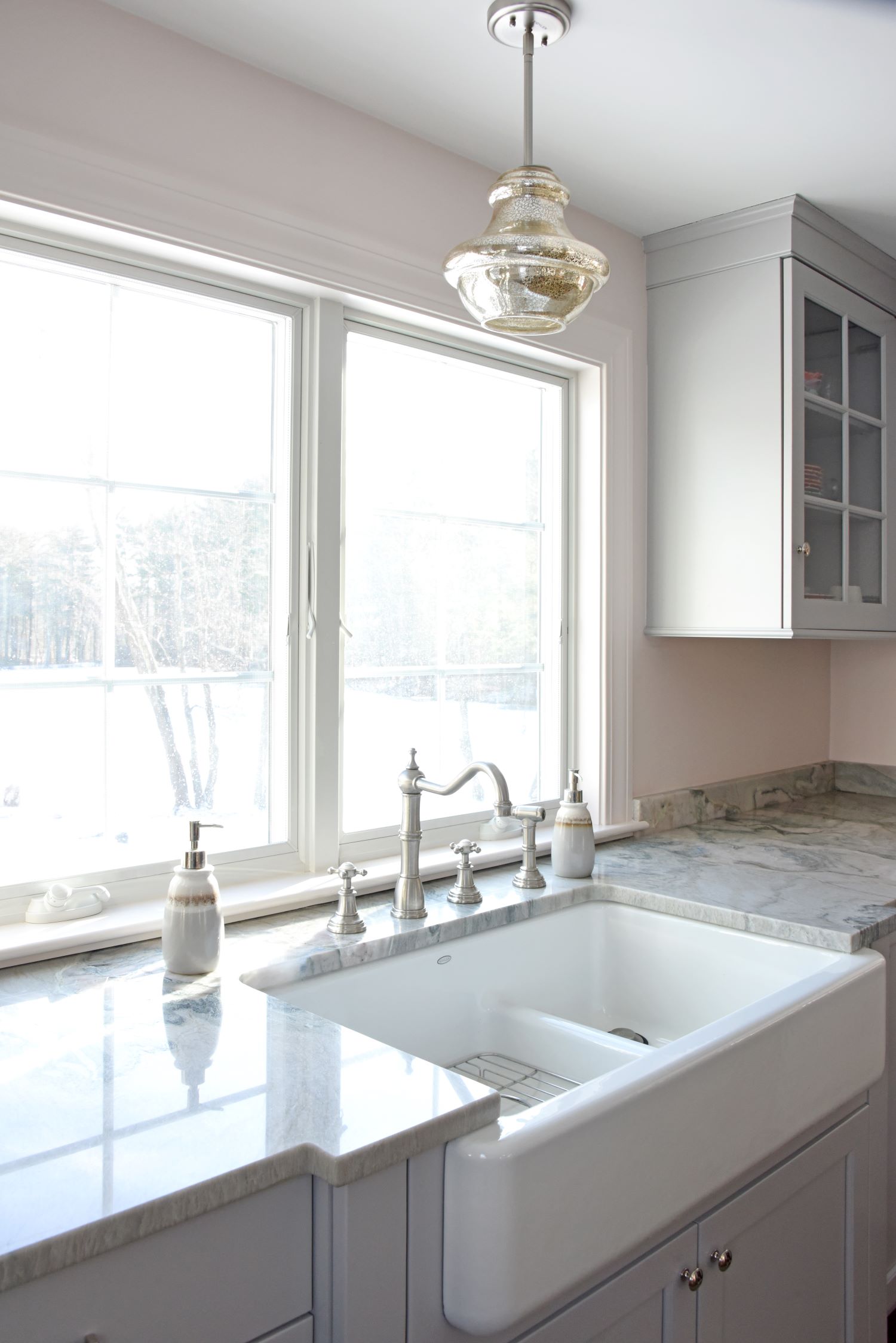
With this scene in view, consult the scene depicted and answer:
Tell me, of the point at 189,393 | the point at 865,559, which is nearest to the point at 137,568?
the point at 189,393

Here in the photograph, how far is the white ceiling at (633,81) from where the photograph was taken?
1.59m

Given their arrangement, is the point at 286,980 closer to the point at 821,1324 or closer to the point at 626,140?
the point at 821,1324

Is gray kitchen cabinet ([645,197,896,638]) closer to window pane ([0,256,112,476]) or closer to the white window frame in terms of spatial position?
the white window frame

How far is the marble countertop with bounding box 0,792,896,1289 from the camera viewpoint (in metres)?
0.87

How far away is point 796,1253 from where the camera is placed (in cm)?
149

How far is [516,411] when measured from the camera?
2.37 m

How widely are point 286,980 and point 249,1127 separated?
51 cm

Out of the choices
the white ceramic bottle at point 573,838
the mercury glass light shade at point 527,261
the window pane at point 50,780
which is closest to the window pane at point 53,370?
the window pane at point 50,780

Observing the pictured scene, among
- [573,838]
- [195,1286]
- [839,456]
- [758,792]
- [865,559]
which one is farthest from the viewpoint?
[758,792]

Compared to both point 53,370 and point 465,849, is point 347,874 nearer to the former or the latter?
point 465,849

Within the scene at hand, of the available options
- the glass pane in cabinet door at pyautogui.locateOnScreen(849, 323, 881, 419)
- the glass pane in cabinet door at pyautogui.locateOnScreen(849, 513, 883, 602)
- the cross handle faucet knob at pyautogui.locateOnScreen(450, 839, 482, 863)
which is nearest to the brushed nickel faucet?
the cross handle faucet knob at pyautogui.locateOnScreen(450, 839, 482, 863)

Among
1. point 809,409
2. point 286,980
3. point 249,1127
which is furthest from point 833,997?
point 809,409

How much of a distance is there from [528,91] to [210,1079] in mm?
1410

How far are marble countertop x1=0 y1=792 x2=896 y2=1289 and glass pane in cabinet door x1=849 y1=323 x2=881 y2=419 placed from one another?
132 cm
